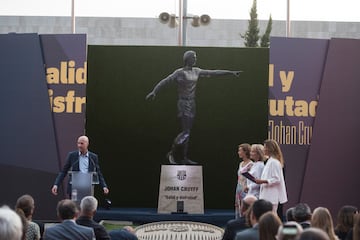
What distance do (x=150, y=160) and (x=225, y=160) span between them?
119cm

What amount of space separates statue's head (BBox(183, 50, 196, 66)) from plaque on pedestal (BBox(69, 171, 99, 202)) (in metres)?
3.10

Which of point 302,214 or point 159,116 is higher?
point 159,116

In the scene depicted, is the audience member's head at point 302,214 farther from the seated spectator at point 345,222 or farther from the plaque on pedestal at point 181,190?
the plaque on pedestal at point 181,190

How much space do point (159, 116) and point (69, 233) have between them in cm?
610

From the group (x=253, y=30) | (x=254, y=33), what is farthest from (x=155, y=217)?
(x=253, y=30)

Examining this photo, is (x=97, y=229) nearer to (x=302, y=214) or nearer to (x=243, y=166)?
(x=302, y=214)

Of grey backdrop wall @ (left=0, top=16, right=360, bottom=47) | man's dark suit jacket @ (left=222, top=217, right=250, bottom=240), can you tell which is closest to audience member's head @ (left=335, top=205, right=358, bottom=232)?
man's dark suit jacket @ (left=222, top=217, right=250, bottom=240)

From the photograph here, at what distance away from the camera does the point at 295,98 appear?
950cm

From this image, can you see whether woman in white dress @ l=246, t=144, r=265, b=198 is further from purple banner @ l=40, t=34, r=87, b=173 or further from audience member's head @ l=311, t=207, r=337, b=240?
purple banner @ l=40, t=34, r=87, b=173

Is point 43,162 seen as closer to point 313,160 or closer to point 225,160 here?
point 225,160

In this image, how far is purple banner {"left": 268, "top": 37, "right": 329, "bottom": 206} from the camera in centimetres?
948

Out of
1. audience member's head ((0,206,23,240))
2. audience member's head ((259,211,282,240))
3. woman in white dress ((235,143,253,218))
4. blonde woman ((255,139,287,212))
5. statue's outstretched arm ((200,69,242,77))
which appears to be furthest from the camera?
statue's outstretched arm ((200,69,242,77))

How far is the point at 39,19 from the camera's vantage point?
2716cm

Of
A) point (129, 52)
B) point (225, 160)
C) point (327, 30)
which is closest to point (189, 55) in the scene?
point (129, 52)
